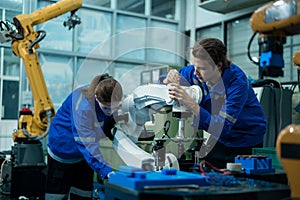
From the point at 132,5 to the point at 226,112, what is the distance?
11.9 ft

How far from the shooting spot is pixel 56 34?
4.38m

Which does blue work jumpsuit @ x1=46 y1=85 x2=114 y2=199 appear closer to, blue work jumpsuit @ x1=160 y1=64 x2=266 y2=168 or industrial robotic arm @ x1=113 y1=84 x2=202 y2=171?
industrial robotic arm @ x1=113 y1=84 x2=202 y2=171

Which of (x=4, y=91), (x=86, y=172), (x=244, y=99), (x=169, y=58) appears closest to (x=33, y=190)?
(x=86, y=172)

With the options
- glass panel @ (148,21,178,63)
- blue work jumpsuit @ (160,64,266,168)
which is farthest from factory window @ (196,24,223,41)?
blue work jumpsuit @ (160,64,266,168)

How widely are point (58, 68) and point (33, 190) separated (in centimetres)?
178

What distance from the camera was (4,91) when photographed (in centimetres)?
405

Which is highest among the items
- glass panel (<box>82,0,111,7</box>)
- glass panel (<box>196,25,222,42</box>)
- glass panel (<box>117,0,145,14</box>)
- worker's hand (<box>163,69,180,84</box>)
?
glass panel (<box>117,0,145,14</box>)

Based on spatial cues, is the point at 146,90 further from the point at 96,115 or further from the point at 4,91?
the point at 4,91

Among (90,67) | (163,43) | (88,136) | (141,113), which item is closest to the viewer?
(141,113)

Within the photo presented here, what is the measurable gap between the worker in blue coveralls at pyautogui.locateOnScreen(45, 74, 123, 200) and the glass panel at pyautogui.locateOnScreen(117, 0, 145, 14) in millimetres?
3043

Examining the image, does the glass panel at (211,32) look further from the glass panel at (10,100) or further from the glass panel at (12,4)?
the glass panel at (10,100)

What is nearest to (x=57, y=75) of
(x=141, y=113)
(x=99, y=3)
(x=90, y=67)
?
(x=90, y=67)

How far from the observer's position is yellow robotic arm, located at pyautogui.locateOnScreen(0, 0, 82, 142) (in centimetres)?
312

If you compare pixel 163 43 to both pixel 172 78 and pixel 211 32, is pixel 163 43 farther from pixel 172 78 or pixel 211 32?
pixel 172 78
